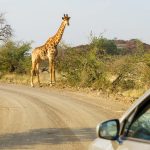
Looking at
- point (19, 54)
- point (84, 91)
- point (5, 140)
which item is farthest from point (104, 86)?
point (19, 54)

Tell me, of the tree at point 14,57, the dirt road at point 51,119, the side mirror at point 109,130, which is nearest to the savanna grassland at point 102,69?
the dirt road at point 51,119

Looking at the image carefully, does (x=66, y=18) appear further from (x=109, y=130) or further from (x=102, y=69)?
(x=109, y=130)

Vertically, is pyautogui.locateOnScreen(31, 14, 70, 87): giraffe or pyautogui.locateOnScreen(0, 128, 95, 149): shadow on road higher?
pyautogui.locateOnScreen(31, 14, 70, 87): giraffe

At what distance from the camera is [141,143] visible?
12.4 ft

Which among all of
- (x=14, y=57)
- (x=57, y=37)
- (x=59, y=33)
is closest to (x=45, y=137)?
(x=57, y=37)

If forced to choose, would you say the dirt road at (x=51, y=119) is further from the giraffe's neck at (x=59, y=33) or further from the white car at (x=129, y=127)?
the giraffe's neck at (x=59, y=33)

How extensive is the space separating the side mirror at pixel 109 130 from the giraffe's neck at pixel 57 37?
20.4 metres

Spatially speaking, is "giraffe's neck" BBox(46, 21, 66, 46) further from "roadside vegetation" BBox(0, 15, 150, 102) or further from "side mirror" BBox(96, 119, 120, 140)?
"side mirror" BBox(96, 119, 120, 140)

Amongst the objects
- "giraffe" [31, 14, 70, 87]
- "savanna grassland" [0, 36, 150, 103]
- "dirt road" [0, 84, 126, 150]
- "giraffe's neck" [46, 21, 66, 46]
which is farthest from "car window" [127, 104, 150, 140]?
"giraffe's neck" [46, 21, 66, 46]

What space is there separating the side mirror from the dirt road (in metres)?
4.68

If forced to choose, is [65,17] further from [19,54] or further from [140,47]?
[19,54]

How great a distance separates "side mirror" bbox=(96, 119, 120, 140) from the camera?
421 cm

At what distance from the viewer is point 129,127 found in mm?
4211

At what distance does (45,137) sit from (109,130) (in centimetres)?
603
